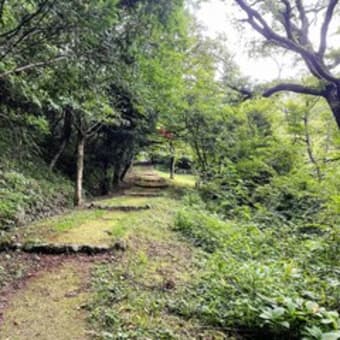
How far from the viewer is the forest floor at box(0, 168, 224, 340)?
107 inches

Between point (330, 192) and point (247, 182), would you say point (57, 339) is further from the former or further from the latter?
point (247, 182)

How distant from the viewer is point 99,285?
3.57 metres

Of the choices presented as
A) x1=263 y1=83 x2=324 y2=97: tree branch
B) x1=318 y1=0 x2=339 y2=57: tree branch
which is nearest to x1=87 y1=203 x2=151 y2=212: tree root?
x1=263 y1=83 x2=324 y2=97: tree branch

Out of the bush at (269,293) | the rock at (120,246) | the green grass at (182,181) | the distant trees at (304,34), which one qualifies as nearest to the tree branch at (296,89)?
the distant trees at (304,34)

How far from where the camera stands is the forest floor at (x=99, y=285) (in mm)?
2721

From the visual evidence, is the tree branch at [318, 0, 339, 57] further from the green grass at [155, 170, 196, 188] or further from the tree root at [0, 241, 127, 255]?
the green grass at [155, 170, 196, 188]

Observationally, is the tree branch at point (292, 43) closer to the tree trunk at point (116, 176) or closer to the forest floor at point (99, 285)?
the forest floor at point (99, 285)

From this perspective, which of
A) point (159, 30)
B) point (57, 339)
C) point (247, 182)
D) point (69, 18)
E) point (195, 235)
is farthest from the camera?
point (247, 182)

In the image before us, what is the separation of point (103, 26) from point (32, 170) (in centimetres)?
602

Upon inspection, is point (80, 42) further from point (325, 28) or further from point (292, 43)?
point (325, 28)

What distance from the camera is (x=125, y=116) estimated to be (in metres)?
10.8

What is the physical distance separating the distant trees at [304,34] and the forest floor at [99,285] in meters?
4.23

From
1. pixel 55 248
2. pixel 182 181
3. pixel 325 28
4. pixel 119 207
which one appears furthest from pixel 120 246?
pixel 182 181

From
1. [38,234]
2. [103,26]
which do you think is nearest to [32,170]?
[38,234]
